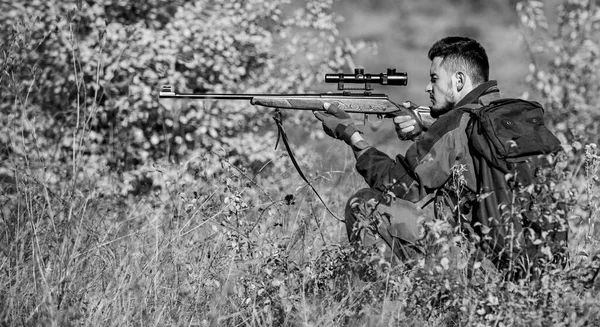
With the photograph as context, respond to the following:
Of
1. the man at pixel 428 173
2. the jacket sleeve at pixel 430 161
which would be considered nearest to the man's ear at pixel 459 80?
the man at pixel 428 173

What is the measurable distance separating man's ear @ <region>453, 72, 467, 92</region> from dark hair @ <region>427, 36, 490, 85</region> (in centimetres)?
3

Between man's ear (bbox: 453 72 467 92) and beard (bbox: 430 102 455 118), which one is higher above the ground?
man's ear (bbox: 453 72 467 92)

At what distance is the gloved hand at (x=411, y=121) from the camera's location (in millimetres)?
4672

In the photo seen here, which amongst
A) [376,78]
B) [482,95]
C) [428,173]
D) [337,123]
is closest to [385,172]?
[428,173]

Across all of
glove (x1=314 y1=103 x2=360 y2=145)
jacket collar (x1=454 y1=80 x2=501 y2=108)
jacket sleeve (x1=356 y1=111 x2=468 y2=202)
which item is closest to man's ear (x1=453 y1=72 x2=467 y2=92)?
jacket collar (x1=454 y1=80 x2=501 y2=108)

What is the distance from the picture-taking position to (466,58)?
438 centimetres

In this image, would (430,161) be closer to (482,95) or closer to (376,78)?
(482,95)

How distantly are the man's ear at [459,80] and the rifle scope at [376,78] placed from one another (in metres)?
0.36

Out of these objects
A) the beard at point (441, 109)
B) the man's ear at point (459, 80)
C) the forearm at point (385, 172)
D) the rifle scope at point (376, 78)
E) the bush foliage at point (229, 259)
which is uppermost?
the man's ear at point (459, 80)

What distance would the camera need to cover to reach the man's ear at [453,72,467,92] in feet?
14.3

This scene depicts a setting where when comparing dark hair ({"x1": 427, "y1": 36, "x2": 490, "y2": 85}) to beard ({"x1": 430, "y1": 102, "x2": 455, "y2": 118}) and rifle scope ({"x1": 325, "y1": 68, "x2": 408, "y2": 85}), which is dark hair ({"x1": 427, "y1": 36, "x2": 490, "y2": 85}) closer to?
beard ({"x1": 430, "y1": 102, "x2": 455, "y2": 118})

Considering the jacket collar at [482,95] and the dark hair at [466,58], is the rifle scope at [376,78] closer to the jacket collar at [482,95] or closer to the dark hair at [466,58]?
the dark hair at [466,58]

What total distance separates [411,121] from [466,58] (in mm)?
539

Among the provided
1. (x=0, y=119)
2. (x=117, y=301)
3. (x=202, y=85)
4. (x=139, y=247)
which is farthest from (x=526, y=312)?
(x=202, y=85)
